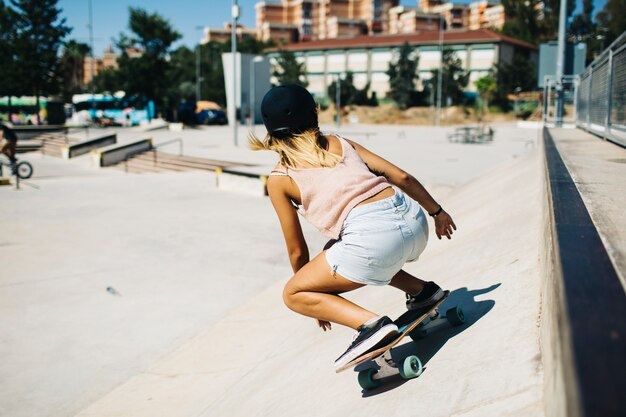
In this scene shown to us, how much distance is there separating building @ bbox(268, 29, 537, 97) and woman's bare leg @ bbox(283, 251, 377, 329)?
7463 centimetres

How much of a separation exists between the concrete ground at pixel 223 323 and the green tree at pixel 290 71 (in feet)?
233

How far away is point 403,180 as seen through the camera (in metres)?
2.84

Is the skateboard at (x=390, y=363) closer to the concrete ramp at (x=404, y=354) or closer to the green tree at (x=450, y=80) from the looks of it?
the concrete ramp at (x=404, y=354)

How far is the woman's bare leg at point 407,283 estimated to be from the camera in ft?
9.64

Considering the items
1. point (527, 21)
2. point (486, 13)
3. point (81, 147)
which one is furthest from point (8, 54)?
point (486, 13)

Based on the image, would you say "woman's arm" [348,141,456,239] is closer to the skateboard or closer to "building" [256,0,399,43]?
the skateboard

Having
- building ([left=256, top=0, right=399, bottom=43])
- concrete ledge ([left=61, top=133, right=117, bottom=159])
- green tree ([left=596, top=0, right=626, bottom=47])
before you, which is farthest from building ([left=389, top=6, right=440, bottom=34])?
concrete ledge ([left=61, top=133, right=117, bottom=159])

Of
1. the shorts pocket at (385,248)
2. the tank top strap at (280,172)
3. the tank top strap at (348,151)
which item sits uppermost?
the tank top strap at (348,151)

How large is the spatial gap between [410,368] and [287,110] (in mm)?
1326

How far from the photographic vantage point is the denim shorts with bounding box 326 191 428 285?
2471 millimetres

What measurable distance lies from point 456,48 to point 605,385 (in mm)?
83345

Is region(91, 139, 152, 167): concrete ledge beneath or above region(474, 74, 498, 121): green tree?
beneath

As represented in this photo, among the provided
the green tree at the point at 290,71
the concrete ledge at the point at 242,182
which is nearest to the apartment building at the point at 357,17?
the green tree at the point at 290,71

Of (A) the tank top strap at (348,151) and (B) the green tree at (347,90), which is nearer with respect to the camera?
(A) the tank top strap at (348,151)
